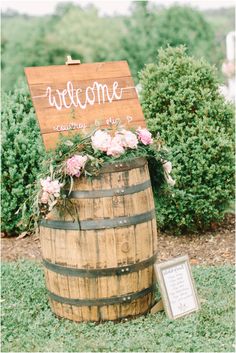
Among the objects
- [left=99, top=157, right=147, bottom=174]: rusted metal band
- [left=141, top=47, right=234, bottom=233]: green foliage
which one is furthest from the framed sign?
[left=141, top=47, right=234, bottom=233]: green foliage

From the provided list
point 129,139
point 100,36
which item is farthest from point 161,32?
point 129,139

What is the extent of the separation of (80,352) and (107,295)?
48 cm

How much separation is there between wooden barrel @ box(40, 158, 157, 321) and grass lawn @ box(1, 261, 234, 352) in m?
0.15

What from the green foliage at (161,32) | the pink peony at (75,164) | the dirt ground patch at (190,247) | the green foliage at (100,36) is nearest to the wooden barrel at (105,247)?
the pink peony at (75,164)

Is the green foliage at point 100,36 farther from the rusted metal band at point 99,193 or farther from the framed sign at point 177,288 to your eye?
the rusted metal band at point 99,193

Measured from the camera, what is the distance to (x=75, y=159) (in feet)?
12.7

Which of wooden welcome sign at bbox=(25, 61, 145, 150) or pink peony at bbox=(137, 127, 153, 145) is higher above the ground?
wooden welcome sign at bbox=(25, 61, 145, 150)

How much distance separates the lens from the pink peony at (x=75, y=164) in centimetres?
386

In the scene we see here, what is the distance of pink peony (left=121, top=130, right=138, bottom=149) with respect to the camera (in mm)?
4027

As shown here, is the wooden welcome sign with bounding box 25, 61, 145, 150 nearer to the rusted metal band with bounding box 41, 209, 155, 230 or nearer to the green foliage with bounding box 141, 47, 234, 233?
the rusted metal band with bounding box 41, 209, 155, 230

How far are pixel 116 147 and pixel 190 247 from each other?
2475 mm

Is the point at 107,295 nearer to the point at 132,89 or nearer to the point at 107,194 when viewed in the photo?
the point at 107,194

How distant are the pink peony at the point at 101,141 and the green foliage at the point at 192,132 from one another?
1.87 meters

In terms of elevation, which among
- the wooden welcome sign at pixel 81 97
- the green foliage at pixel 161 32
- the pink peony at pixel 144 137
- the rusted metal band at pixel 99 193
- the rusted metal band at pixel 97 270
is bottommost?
the rusted metal band at pixel 97 270
